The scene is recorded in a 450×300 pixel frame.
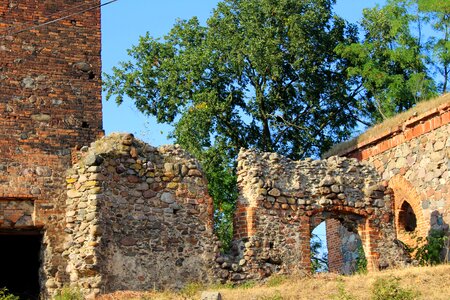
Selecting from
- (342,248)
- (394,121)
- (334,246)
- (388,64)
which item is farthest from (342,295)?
(388,64)

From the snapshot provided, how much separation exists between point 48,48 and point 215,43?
968 centimetres

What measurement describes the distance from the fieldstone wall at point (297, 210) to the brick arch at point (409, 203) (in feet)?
2.43

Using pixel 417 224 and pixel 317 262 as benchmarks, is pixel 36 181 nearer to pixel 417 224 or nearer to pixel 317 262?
pixel 417 224

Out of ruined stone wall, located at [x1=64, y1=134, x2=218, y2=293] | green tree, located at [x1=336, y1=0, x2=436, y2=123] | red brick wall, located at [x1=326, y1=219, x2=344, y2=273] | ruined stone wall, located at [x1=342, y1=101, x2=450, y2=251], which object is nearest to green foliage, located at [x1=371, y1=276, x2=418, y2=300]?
ruined stone wall, located at [x1=64, y1=134, x2=218, y2=293]

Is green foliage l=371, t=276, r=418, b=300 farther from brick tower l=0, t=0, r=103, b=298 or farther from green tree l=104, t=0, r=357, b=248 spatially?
green tree l=104, t=0, r=357, b=248

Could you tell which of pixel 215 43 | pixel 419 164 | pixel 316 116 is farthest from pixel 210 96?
pixel 419 164

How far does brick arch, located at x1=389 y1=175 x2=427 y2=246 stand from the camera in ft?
62.0

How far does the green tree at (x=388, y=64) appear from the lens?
2619 centimetres

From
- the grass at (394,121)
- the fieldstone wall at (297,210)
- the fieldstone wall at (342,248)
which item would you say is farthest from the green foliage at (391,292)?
the fieldstone wall at (342,248)

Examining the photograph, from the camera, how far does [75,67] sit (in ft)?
56.3

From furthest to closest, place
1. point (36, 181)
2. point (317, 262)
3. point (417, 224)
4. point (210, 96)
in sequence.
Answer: point (317, 262) < point (210, 96) < point (417, 224) < point (36, 181)

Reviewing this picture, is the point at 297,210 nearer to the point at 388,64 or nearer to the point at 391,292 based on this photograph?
the point at 391,292

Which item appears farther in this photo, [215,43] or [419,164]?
[215,43]

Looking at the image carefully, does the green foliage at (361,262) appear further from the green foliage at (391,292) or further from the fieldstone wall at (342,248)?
the green foliage at (391,292)
